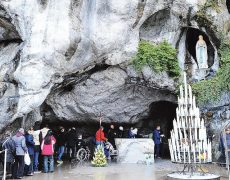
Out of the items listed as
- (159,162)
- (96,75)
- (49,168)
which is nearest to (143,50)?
(96,75)

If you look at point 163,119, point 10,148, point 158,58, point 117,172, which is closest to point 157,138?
point 163,119

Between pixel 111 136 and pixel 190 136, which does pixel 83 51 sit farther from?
pixel 190 136

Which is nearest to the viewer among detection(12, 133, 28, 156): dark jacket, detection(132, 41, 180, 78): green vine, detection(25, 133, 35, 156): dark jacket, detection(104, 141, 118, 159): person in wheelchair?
detection(12, 133, 28, 156): dark jacket

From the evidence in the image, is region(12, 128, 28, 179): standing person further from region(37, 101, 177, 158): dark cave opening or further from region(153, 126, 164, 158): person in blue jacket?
region(153, 126, 164, 158): person in blue jacket

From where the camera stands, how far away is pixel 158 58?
1466 cm

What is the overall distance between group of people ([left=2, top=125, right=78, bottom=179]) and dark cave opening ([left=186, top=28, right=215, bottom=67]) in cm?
737

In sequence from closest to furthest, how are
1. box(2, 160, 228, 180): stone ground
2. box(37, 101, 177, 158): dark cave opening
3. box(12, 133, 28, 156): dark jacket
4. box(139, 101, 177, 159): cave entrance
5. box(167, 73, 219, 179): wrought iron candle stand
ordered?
box(167, 73, 219, 179): wrought iron candle stand, box(12, 133, 28, 156): dark jacket, box(2, 160, 228, 180): stone ground, box(37, 101, 177, 158): dark cave opening, box(139, 101, 177, 159): cave entrance

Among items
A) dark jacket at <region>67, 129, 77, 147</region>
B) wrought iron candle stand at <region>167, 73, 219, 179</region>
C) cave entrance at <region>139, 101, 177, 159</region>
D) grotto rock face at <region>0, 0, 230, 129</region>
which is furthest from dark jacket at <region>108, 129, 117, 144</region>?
wrought iron candle stand at <region>167, 73, 219, 179</region>

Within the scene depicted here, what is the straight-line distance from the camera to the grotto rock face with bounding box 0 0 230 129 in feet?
42.2

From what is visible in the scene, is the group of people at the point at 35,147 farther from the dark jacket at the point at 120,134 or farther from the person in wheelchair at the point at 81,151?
the dark jacket at the point at 120,134

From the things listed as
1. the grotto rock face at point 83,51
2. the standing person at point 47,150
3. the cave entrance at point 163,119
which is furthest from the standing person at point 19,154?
the cave entrance at point 163,119

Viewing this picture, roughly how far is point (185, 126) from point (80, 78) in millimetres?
5916

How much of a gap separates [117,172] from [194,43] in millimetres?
7973

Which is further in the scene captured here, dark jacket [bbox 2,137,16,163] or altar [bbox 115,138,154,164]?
altar [bbox 115,138,154,164]
